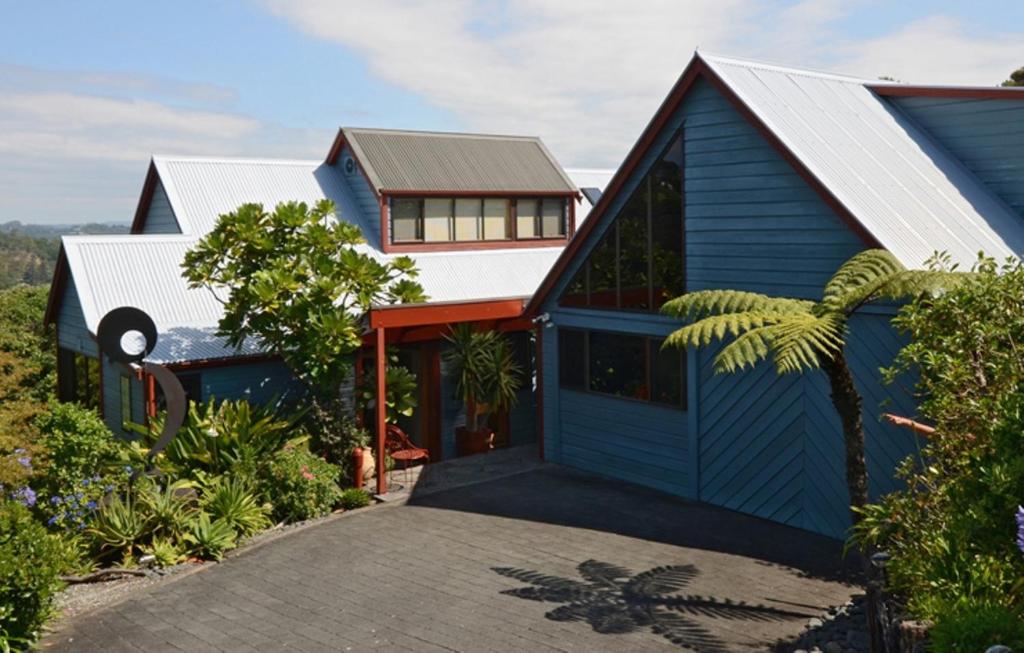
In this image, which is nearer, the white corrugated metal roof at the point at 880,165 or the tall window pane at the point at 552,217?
the white corrugated metal roof at the point at 880,165

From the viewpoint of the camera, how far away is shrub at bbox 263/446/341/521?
563 inches

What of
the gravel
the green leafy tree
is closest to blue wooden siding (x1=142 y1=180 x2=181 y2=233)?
the gravel

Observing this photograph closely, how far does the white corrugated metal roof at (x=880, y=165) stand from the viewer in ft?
41.4

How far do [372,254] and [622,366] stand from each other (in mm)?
7143

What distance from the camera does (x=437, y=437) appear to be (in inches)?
752

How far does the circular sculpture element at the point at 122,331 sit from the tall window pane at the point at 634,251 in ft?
24.8

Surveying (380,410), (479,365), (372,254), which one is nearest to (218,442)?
(380,410)

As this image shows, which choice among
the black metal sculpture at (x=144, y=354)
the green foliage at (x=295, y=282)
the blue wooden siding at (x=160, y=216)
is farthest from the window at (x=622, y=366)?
the blue wooden siding at (x=160, y=216)

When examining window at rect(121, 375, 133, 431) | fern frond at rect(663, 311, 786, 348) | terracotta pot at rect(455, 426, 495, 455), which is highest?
fern frond at rect(663, 311, 786, 348)

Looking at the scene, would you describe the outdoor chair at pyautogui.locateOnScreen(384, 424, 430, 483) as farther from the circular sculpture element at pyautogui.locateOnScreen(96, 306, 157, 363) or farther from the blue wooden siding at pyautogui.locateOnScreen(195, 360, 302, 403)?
the circular sculpture element at pyautogui.locateOnScreen(96, 306, 157, 363)

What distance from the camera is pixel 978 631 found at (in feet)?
18.9

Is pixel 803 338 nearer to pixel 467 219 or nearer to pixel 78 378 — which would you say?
pixel 467 219

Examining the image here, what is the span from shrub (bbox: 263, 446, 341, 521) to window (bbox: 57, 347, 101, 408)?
22.4ft

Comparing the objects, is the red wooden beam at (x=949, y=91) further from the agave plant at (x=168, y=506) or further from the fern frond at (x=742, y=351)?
the agave plant at (x=168, y=506)
